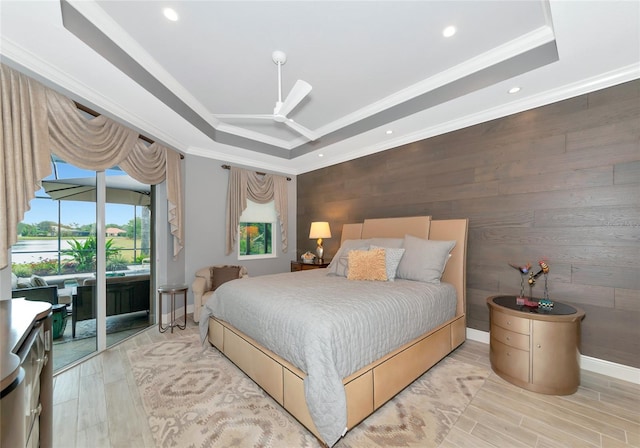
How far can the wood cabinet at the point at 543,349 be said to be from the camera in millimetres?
2074

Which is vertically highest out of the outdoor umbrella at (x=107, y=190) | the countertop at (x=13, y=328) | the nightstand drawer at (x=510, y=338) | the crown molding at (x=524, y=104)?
the crown molding at (x=524, y=104)

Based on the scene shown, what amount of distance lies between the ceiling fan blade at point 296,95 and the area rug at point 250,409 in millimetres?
2432

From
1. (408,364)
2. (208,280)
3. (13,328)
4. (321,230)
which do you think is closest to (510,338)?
(408,364)

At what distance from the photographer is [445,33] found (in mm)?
2221

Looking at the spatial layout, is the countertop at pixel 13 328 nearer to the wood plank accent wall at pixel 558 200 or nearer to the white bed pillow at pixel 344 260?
the white bed pillow at pixel 344 260

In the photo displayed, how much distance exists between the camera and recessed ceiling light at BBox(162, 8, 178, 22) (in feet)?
6.49

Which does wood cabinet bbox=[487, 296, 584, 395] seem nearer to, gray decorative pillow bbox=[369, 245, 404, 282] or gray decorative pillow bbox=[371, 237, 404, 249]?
gray decorative pillow bbox=[369, 245, 404, 282]

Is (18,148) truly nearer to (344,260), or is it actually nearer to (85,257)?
(85,257)

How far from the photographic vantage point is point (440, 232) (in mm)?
3240

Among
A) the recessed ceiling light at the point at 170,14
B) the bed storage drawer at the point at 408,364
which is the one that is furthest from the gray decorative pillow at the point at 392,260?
the recessed ceiling light at the point at 170,14

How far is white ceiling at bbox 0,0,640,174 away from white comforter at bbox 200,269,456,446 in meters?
2.13

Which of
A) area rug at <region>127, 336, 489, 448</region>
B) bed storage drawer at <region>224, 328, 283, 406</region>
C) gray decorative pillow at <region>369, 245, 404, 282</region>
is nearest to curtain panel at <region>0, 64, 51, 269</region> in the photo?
area rug at <region>127, 336, 489, 448</region>

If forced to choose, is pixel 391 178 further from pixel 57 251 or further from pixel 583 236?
pixel 57 251

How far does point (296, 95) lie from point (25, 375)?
2265mm
